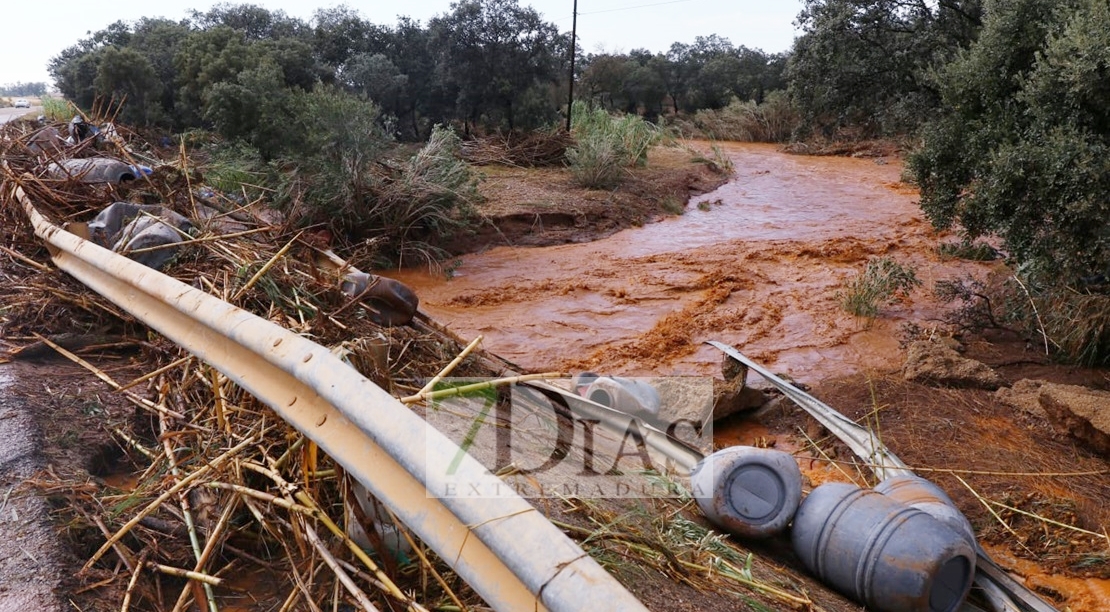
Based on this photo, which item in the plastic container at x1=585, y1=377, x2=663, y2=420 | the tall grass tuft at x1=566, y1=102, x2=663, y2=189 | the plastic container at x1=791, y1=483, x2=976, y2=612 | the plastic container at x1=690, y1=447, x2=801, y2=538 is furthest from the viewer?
the tall grass tuft at x1=566, y1=102, x2=663, y2=189

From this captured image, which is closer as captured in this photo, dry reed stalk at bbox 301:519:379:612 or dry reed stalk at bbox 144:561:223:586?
dry reed stalk at bbox 301:519:379:612

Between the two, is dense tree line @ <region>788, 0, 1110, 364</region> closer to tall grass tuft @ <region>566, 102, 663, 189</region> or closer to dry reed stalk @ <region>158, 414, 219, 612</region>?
dry reed stalk @ <region>158, 414, 219, 612</region>

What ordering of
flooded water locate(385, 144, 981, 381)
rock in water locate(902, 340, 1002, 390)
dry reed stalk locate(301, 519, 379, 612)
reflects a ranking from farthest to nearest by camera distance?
flooded water locate(385, 144, 981, 381) → rock in water locate(902, 340, 1002, 390) → dry reed stalk locate(301, 519, 379, 612)

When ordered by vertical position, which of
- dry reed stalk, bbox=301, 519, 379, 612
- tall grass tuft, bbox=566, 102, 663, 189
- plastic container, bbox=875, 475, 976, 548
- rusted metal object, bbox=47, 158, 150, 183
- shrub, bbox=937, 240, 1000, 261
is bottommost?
plastic container, bbox=875, 475, 976, 548

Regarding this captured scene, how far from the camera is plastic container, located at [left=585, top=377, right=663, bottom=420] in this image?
4.51 meters

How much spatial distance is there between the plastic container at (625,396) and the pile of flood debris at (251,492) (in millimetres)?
725

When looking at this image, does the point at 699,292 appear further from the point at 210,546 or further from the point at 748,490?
the point at 210,546

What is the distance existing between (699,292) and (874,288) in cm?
195

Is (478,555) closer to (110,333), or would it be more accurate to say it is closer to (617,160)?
(110,333)

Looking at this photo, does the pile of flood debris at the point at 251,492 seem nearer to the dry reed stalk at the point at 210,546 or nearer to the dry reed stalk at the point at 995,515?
the dry reed stalk at the point at 210,546

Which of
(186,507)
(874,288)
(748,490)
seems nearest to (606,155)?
(874,288)

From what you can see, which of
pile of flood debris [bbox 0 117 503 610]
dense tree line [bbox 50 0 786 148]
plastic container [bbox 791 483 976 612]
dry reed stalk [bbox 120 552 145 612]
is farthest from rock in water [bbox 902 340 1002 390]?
dense tree line [bbox 50 0 786 148]

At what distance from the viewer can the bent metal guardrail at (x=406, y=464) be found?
1171 mm

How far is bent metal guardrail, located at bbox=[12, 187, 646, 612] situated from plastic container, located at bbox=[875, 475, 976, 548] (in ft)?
8.45
